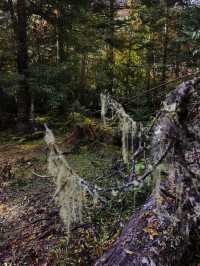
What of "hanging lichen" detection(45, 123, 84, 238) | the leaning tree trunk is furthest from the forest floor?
the leaning tree trunk

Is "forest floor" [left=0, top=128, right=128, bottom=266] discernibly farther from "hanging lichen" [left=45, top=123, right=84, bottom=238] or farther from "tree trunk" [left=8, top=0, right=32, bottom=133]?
"tree trunk" [left=8, top=0, right=32, bottom=133]

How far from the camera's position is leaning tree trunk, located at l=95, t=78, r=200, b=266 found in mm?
2594

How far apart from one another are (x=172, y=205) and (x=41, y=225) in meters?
2.28

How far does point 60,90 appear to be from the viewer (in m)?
9.64

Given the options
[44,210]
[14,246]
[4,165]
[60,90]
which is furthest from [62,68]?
[14,246]

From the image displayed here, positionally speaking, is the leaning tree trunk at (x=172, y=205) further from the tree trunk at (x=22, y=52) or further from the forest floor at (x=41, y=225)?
the tree trunk at (x=22, y=52)

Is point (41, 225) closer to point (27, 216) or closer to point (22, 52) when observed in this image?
point (27, 216)

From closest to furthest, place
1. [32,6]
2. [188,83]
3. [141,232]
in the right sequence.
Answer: [188,83], [141,232], [32,6]

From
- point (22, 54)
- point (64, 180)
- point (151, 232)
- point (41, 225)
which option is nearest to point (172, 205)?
point (151, 232)

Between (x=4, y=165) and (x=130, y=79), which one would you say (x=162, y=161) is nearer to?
(x=4, y=165)

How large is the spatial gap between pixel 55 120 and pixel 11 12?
4178 millimetres

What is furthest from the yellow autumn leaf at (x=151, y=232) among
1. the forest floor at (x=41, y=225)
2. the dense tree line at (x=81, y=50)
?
the dense tree line at (x=81, y=50)

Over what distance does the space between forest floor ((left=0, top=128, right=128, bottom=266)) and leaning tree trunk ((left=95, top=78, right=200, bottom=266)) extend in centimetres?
68

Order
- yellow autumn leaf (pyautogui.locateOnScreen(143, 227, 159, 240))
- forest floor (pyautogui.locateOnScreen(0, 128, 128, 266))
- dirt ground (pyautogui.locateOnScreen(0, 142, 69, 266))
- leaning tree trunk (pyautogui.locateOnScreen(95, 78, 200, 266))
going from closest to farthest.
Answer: leaning tree trunk (pyautogui.locateOnScreen(95, 78, 200, 266)) < yellow autumn leaf (pyautogui.locateOnScreen(143, 227, 159, 240)) < forest floor (pyautogui.locateOnScreen(0, 128, 128, 266)) < dirt ground (pyautogui.locateOnScreen(0, 142, 69, 266))
